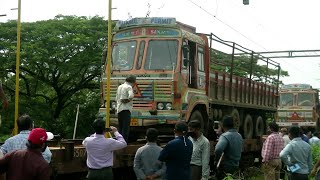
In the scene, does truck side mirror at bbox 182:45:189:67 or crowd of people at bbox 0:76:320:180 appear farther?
truck side mirror at bbox 182:45:189:67

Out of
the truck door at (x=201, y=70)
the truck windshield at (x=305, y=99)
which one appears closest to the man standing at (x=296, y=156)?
the truck door at (x=201, y=70)

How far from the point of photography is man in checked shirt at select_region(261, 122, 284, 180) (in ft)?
33.2

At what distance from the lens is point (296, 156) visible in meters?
8.74

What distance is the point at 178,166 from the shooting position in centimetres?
750

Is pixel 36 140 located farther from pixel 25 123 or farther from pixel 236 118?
pixel 236 118

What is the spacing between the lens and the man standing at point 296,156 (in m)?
8.68

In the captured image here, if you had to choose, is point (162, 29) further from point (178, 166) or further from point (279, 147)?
point (178, 166)

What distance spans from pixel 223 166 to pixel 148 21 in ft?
18.0

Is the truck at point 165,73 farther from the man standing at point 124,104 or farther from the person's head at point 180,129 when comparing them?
the person's head at point 180,129

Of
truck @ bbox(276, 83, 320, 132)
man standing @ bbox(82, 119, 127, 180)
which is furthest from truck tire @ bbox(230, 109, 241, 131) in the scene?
truck @ bbox(276, 83, 320, 132)

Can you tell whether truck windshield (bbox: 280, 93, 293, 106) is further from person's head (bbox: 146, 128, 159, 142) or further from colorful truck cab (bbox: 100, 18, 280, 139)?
person's head (bbox: 146, 128, 159, 142)

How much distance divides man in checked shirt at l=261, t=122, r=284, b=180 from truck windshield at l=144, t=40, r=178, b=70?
138 inches

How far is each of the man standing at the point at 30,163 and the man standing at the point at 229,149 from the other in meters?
3.94

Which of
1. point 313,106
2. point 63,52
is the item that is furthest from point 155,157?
point 313,106
